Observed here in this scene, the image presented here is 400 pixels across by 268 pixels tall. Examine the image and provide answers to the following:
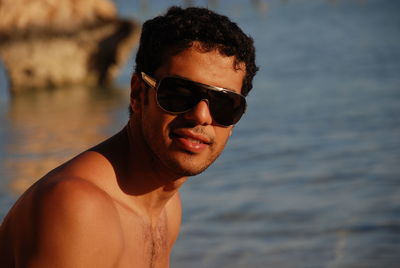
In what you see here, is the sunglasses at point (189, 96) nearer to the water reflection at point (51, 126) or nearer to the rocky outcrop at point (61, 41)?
the water reflection at point (51, 126)

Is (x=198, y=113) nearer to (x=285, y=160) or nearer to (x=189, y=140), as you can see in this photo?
(x=189, y=140)

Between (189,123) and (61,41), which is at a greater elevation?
(61,41)

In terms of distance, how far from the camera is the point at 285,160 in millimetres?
10469

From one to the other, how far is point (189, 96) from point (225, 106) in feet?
0.55

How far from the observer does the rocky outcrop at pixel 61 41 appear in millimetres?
19500

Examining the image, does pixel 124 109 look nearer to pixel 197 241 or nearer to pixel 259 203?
pixel 259 203

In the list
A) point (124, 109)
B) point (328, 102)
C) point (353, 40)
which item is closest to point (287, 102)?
point (328, 102)

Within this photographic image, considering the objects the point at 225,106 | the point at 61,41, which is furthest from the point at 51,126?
the point at 225,106

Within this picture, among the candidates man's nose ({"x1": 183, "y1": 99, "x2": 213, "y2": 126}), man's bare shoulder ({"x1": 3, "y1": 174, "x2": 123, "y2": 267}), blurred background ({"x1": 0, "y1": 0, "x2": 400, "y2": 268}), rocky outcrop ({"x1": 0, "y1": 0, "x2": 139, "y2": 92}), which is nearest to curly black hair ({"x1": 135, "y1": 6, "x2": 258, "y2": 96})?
man's nose ({"x1": 183, "y1": 99, "x2": 213, "y2": 126})

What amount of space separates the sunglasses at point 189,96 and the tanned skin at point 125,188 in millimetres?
27

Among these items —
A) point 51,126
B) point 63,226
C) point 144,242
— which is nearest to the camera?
point 63,226

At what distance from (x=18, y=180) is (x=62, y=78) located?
1132 centimetres

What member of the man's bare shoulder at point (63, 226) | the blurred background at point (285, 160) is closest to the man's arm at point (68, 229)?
the man's bare shoulder at point (63, 226)

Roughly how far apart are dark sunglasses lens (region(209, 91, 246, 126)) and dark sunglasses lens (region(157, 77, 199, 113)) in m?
0.08
